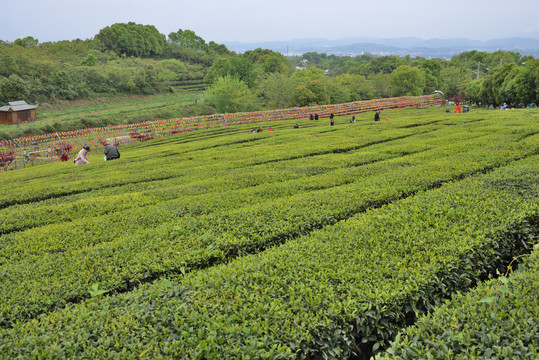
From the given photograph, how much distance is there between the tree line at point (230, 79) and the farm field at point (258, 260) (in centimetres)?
4787

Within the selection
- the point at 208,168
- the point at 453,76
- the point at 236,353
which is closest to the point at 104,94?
the point at 208,168

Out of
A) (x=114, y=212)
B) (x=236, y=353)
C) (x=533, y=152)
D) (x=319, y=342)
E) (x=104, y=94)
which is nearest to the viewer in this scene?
(x=236, y=353)

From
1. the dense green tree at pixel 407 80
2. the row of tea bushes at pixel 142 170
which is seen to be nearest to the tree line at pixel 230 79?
the dense green tree at pixel 407 80

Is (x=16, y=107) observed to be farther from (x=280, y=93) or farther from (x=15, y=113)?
(x=280, y=93)

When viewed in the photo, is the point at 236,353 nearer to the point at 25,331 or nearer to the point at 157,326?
the point at 157,326

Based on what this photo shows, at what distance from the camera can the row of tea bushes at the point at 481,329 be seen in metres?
4.19

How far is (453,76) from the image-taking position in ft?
290

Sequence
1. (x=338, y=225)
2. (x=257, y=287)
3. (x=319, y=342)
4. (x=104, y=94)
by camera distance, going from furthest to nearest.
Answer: (x=104, y=94) < (x=338, y=225) < (x=257, y=287) < (x=319, y=342)

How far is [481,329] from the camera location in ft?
14.8

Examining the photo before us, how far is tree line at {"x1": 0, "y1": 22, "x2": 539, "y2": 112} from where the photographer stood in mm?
59644

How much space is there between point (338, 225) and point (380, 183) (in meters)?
3.58

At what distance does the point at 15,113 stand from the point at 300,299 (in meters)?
63.5

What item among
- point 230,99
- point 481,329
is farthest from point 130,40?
point 481,329

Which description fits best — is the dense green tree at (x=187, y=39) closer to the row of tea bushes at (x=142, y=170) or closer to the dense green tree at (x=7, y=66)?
the dense green tree at (x=7, y=66)
